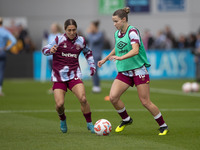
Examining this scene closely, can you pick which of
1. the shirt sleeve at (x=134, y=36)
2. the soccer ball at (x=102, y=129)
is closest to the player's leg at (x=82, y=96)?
the soccer ball at (x=102, y=129)

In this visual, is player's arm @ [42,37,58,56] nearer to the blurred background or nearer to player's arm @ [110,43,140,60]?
player's arm @ [110,43,140,60]

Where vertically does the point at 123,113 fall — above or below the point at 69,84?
below

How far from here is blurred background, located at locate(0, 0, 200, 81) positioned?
90.9 feet

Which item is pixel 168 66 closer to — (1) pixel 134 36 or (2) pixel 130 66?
(2) pixel 130 66

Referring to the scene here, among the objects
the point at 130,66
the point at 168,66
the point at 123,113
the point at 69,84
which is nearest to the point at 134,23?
the point at 168,66

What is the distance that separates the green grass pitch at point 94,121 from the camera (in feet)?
26.8

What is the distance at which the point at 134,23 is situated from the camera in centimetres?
3441

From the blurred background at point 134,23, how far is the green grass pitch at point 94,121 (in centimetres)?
1096

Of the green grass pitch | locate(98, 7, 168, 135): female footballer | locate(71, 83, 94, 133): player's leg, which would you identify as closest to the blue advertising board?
the green grass pitch

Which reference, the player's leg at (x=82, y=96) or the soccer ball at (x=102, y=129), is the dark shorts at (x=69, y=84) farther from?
the soccer ball at (x=102, y=129)

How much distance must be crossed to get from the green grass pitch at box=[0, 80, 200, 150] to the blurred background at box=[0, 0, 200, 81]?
36.0 feet

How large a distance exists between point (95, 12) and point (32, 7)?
403 centimetres

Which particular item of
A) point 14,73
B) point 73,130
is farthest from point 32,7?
point 73,130

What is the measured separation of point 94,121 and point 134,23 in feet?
78.2
